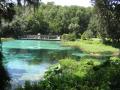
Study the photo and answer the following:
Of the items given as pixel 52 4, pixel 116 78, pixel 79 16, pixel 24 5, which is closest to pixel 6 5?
pixel 24 5

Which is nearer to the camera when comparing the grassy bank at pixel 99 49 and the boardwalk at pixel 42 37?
the grassy bank at pixel 99 49

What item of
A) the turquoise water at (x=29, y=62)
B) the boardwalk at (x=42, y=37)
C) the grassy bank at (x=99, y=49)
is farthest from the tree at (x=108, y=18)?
the boardwalk at (x=42, y=37)

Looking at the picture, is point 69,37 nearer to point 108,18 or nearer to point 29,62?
point 108,18

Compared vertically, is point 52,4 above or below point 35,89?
above

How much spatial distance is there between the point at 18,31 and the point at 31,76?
58.0 metres

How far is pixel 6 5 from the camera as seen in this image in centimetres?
1645

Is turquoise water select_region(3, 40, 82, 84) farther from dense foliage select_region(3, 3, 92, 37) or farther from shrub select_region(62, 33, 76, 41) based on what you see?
dense foliage select_region(3, 3, 92, 37)

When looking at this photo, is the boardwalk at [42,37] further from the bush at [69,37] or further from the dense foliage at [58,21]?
the bush at [69,37]

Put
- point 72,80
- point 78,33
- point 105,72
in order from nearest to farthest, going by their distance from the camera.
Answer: point 72,80 < point 105,72 < point 78,33

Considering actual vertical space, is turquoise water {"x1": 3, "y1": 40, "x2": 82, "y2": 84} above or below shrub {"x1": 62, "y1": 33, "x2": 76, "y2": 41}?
below

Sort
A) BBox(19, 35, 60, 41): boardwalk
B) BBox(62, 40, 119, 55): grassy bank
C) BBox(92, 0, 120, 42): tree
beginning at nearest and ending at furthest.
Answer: BBox(62, 40, 119, 55): grassy bank
BBox(92, 0, 120, 42): tree
BBox(19, 35, 60, 41): boardwalk

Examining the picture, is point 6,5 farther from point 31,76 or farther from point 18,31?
point 18,31

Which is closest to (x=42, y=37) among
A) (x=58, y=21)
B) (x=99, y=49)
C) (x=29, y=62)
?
(x=58, y=21)

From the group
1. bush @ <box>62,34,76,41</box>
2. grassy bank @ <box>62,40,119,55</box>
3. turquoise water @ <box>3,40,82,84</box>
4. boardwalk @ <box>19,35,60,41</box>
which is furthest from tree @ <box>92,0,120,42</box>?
boardwalk @ <box>19,35,60,41</box>
